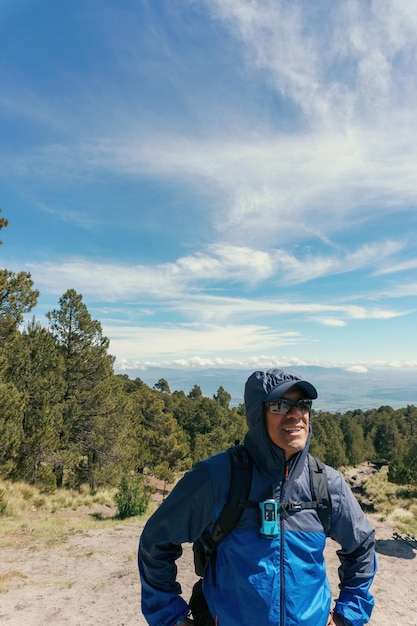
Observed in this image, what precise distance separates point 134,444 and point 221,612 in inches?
891

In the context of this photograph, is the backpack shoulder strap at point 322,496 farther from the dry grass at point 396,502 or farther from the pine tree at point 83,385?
the pine tree at point 83,385

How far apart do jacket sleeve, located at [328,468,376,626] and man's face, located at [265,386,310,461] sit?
0.37 meters

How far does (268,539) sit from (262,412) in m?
0.68

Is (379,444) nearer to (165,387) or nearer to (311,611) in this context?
(165,387)

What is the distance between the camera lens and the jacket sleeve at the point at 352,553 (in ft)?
7.23

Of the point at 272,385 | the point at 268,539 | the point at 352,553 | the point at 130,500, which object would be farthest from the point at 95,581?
the point at 272,385

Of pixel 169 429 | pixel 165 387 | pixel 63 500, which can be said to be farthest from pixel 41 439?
pixel 165 387

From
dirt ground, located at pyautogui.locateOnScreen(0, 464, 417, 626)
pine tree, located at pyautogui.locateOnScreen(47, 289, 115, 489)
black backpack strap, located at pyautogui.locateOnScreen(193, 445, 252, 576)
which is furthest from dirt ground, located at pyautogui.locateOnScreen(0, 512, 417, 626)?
pine tree, located at pyautogui.locateOnScreen(47, 289, 115, 489)

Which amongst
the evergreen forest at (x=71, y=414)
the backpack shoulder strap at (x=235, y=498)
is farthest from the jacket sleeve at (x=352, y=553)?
the evergreen forest at (x=71, y=414)

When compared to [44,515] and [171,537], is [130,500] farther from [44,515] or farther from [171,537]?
[171,537]

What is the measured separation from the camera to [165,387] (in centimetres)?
5878

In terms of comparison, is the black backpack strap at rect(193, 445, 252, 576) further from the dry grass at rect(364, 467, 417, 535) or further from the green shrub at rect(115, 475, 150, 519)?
the dry grass at rect(364, 467, 417, 535)

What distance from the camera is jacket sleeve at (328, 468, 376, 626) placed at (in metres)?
2.21

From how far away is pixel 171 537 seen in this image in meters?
2.06
